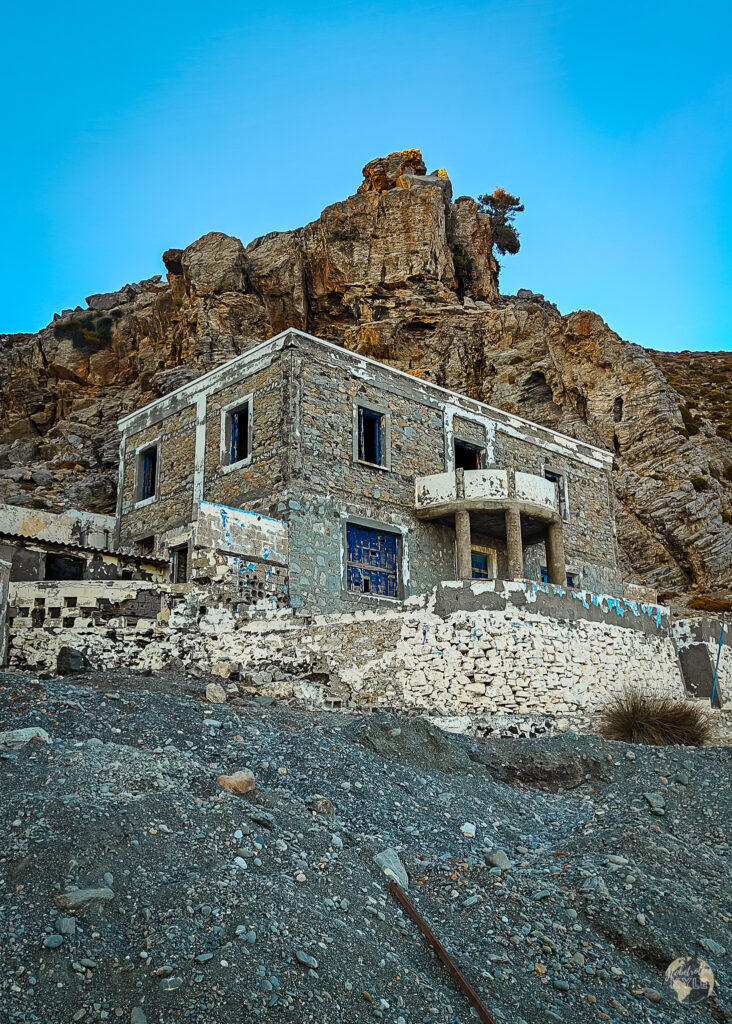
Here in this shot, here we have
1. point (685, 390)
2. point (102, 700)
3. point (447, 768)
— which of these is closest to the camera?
point (102, 700)

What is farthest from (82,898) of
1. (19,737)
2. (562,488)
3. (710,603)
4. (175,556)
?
(710,603)

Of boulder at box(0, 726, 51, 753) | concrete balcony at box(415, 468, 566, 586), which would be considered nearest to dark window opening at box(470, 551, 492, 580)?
concrete balcony at box(415, 468, 566, 586)

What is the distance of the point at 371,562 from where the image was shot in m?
19.3

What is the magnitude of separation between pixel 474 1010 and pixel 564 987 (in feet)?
2.79

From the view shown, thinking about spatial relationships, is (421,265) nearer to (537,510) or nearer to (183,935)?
(537,510)

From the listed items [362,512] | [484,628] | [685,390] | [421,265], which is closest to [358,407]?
[362,512]

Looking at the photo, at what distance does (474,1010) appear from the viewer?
212 inches

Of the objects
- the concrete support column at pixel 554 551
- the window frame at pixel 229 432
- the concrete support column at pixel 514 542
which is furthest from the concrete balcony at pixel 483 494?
the window frame at pixel 229 432

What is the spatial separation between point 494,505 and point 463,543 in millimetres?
1247

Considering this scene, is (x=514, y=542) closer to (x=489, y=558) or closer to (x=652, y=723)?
(x=489, y=558)

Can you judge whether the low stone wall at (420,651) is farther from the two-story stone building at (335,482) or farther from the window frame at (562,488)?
the window frame at (562,488)

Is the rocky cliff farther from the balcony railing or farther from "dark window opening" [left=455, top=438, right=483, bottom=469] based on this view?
the balcony railing

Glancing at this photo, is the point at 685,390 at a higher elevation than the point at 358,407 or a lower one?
higher

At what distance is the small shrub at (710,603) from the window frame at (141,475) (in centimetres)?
1879
